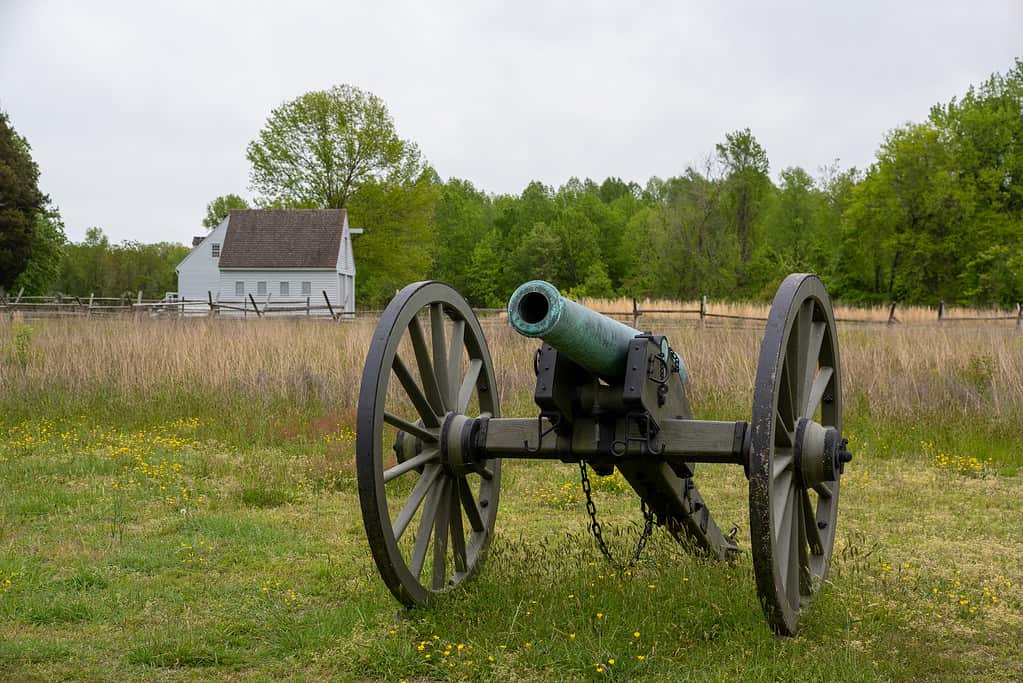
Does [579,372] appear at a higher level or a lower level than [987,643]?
higher

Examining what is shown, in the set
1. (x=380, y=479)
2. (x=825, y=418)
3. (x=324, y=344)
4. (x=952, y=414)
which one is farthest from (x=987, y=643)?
(x=324, y=344)

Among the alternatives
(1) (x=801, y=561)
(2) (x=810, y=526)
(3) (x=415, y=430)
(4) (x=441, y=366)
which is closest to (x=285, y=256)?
(4) (x=441, y=366)

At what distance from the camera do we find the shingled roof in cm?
4566

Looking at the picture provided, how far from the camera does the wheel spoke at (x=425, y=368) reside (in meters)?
4.47

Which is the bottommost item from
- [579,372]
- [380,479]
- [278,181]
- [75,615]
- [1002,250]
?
[75,615]

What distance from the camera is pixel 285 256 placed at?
46312 millimetres

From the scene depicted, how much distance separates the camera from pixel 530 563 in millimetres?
5188

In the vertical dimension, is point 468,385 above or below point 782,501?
above

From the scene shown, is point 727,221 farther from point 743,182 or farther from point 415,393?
point 415,393

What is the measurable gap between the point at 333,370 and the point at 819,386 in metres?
8.23

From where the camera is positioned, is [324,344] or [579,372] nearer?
[579,372]

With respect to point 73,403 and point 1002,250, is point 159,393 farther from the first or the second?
point 1002,250

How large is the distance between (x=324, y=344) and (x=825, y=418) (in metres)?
9.26

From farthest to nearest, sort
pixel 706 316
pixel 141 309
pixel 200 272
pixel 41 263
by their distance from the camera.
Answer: pixel 200 272, pixel 41 263, pixel 706 316, pixel 141 309
